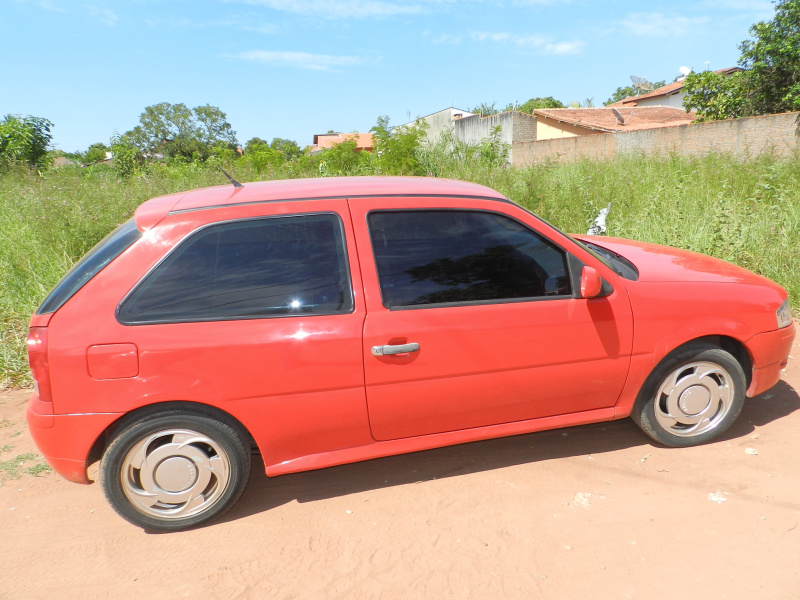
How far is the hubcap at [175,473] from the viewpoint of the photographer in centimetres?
288

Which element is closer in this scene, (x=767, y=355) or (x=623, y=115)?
(x=767, y=355)

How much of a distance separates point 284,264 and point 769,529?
111 inches

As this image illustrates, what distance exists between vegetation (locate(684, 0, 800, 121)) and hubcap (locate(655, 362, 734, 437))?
62.1ft

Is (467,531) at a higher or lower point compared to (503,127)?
lower

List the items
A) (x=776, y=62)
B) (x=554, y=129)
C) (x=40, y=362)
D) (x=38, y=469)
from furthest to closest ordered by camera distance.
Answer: (x=554, y=129)
(x=776, y=62)
(x=38, y=469)
(x=40, y=362)

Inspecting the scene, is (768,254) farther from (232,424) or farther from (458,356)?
(232,424)

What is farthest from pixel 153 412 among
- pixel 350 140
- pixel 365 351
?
pixel 350 140

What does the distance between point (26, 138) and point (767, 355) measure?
17.7 m

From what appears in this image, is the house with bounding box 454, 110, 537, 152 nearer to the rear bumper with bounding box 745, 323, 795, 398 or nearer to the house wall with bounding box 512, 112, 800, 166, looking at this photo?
the house wall with bounding box 512, 112, 800, 166

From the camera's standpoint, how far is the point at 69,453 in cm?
282

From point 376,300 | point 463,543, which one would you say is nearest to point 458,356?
point 376,300

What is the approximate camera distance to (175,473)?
2.92 m

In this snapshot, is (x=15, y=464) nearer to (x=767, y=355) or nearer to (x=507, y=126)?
(x=767, y=355)

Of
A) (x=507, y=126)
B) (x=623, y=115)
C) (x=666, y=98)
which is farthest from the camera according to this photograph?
(x=666, y=98)
